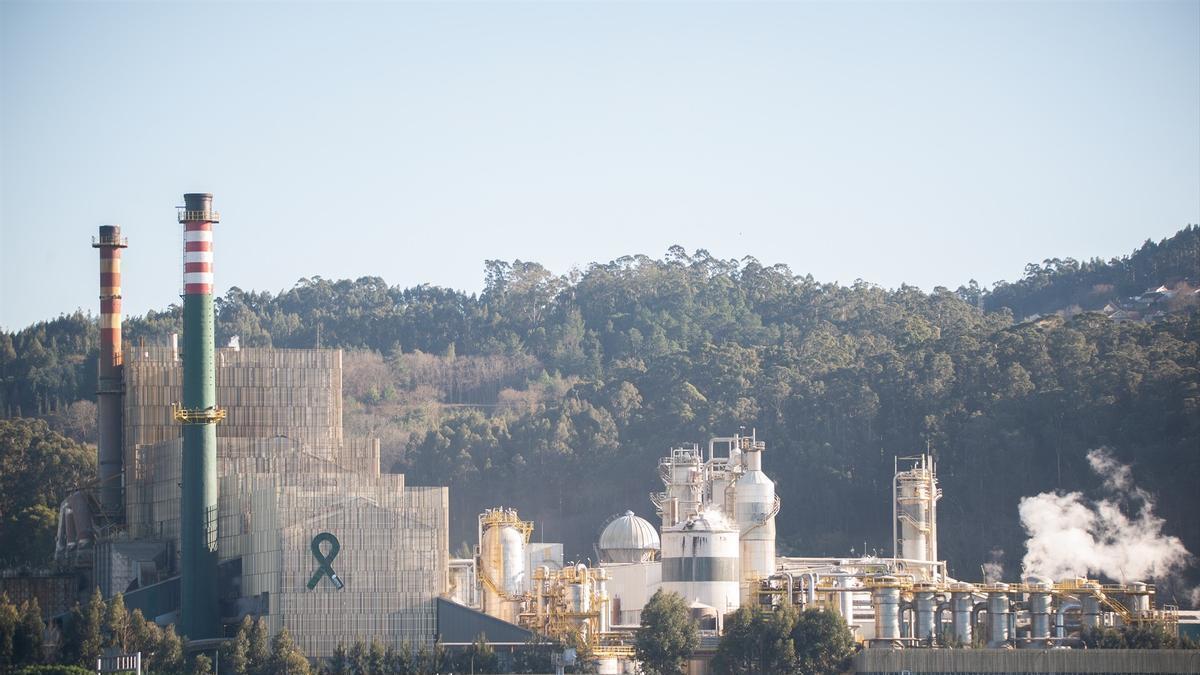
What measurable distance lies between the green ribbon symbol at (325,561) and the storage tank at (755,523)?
19341 mm

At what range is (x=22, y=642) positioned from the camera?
99.8m

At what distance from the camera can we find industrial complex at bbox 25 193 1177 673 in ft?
329

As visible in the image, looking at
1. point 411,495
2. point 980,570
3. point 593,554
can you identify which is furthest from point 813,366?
point 411,495

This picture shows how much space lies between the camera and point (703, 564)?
106m

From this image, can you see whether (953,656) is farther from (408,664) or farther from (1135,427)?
(1135,427)

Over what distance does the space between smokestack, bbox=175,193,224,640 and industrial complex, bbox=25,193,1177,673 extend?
8 centimetres

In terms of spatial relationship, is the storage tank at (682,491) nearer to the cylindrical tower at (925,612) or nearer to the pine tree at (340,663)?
the cylindrical tower at (925,612)

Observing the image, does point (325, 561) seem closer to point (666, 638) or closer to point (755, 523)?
point (666, 638)

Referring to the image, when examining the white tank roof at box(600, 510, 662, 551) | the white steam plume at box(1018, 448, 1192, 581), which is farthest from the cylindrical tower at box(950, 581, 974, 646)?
the white steam plume at box(1018, 448, 1192, 581)

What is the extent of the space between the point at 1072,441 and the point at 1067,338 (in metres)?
9.30

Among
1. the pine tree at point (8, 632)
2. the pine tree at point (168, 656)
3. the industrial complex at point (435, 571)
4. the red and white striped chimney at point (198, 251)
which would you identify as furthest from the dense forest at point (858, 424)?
the pine tree at point (168, 656)

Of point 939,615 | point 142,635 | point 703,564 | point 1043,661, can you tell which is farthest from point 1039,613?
point 142,635

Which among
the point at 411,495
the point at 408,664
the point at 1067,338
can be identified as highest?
the point at 1067,338

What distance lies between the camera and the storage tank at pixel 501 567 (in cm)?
10606
